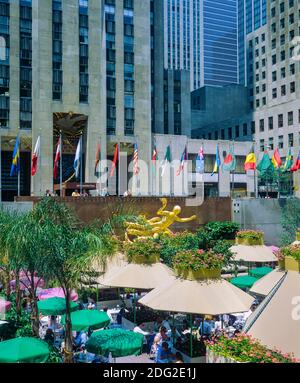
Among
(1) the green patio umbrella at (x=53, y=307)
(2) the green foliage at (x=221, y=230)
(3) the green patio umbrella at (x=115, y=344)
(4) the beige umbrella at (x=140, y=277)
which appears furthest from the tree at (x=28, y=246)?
(2) the green foliage at (x=221, y=230)

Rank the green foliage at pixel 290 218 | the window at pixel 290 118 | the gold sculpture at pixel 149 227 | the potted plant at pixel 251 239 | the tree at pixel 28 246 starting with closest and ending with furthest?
the tree at pixel 28 246 < the potted plant at pixel 251 239 < the gold sculpture at pixel 149 227 < the green foliage at pixel 290 218 < the window at pixel 290 118

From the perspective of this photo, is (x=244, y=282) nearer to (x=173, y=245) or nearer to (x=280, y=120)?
(x=173, y=245)

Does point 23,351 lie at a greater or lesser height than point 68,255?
lesser

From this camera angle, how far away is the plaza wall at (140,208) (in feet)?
118

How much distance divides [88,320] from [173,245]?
11484mm

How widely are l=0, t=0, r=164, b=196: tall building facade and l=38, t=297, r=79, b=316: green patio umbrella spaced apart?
37.8m

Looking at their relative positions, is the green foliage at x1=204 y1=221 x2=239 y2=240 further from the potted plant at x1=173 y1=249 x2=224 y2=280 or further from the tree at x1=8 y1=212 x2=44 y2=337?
the tree at x1=8 y1=212 x2=44 y2=337

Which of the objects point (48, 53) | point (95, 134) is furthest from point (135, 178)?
point (48, 53)

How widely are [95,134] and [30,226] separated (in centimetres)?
4410

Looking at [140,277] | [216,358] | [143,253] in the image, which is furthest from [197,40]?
[216,358]

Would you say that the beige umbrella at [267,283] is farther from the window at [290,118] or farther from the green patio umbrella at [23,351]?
the window at [290,118]

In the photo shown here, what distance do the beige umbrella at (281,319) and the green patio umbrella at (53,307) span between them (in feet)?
29.5

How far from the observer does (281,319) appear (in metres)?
10.1

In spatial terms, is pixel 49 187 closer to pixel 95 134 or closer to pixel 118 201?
pixel 95 134
